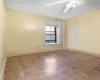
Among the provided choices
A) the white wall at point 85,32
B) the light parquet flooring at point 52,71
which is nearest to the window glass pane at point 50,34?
the white wall at point 85,32

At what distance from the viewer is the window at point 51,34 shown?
5230 mm

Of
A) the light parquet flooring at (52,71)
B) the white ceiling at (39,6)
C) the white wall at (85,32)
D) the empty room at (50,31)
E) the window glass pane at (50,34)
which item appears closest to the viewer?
the light parquet flooring at (52,71)

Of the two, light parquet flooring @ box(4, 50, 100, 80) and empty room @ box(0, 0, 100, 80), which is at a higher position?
empty room @ box(0, 0, 100, 80)

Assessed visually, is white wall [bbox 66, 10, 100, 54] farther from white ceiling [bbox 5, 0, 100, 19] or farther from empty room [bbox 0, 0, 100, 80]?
white ceiling [bbox 5, 0, 100, 19]

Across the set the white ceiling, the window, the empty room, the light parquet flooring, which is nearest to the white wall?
the empty room

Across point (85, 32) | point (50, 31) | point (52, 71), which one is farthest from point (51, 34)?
point (52, 71)

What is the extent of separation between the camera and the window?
523 centimetres

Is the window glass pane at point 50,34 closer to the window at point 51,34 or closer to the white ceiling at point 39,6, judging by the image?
the window at point 51,34

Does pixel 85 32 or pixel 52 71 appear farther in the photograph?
pixel 85 32

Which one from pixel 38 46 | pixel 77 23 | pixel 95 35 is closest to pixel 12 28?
pixel 38 46

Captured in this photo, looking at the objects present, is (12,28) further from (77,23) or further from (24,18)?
(77,23)

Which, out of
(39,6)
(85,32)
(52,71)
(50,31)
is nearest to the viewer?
(52,71)

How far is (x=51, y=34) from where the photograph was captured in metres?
5.46

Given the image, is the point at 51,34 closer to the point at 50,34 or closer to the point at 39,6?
the point at 50,34
